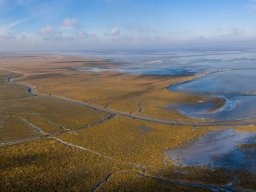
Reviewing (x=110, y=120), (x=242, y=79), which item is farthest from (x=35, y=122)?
(x=242, y=79)

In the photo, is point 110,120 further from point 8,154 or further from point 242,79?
point 242,79

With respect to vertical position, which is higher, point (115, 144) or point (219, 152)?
point (115, 144)

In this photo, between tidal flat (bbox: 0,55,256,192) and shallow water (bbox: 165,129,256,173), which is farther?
shallow water (bbox: 165,129,256,173)

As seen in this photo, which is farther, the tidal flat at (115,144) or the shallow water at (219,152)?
the shallow water at (219,152)
